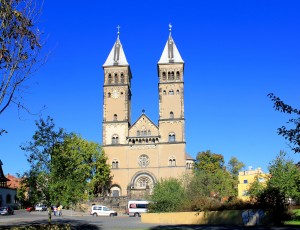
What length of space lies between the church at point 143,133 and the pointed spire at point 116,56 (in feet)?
0.61

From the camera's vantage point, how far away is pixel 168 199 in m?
41.2

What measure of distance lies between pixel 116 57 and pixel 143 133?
1586 cm

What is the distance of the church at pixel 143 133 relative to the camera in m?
72.9

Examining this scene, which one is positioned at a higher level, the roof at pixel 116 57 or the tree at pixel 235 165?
the roof at pixel 116 57

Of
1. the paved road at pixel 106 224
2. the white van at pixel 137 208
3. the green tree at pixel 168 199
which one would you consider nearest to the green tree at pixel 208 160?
the white van at pixel 137 208

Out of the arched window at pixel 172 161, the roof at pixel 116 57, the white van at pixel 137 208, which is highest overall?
the roof at pixel 116 57

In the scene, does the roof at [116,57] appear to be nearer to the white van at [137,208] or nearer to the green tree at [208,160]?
the green tree at [208,160]

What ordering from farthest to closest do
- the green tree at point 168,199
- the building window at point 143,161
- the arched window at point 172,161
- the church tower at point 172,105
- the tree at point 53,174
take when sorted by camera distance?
the building window at point 143,161 < the church tower at point 172,105 < the arched window at point 172,161 < the green tree at point 168,199 < the tree at point 53,174

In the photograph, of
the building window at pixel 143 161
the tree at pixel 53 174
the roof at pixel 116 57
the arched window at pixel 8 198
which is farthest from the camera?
the roof at pixel 116 57

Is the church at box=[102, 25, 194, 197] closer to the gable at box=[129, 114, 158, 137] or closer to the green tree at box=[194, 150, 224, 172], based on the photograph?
the gable at box=[129, 114, 158, 137]

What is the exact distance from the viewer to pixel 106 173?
71.3 metres

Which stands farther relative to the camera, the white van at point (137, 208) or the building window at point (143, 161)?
the building window at point (143, 161)

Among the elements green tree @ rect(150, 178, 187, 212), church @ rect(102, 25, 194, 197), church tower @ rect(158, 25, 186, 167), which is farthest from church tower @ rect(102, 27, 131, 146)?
green tree @ rect(150, 178, 187, 212)

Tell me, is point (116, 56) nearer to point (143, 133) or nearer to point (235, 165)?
point (143, 133)
